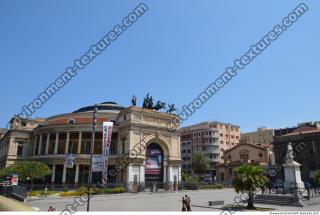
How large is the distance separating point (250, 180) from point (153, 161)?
106ft

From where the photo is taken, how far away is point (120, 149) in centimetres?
5262

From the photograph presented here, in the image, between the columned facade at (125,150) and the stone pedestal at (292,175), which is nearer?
the stone pedestal at (292,175)

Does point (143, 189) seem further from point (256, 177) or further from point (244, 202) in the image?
point (256, 177)

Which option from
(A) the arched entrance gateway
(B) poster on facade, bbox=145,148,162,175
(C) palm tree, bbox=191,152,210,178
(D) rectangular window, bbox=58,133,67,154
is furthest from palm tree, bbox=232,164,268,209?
(C) palm tree, bbox=191,152,210,178

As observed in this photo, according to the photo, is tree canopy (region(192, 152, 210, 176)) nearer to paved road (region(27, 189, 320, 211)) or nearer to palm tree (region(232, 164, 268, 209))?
paved road (region(27, 189, 320, 211))

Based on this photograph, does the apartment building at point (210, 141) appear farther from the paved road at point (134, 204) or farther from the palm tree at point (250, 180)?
the palm tree at point (250, 180)

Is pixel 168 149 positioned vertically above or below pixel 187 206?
above

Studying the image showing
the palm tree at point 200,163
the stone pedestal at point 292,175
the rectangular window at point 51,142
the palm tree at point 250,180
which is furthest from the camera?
the palm tree at point 200,163

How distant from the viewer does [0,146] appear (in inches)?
2825

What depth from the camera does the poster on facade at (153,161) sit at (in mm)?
51812

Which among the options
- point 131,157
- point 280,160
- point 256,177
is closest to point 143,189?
point 131,157

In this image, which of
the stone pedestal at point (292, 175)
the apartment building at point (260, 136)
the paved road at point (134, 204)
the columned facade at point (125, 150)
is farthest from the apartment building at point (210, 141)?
the stone pedestal at point (292, 175)

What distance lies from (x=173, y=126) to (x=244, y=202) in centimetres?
3195

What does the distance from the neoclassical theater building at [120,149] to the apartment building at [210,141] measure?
35621 mm
